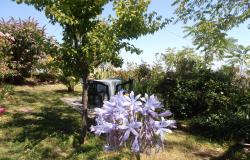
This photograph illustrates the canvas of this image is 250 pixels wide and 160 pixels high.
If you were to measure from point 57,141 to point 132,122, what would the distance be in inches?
280

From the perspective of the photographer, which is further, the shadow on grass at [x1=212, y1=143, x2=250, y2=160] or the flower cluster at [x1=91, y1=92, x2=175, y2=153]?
the shadow on grass at [x1=212, y1=143, x2=250, y2=160]

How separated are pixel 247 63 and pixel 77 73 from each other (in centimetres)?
933

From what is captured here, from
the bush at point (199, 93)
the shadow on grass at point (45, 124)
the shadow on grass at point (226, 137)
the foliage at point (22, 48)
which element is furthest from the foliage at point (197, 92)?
the foliage at point (22, 48)

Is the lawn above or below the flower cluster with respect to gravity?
below

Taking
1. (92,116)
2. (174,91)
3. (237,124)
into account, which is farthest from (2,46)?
(237,124)

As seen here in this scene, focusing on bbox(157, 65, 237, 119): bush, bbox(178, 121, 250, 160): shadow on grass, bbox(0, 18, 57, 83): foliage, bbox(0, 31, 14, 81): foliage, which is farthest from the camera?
bbox(0, 18, 57, 83): foliage

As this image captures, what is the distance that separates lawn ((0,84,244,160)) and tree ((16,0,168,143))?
71cm

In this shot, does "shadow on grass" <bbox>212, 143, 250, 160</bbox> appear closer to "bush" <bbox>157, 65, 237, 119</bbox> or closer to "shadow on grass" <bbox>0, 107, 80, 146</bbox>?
"bush" <bbox>157, 65, 237, 119</bbox>

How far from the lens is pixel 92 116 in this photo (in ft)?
41.4

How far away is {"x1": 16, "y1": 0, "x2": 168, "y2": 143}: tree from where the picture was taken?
9062 mm

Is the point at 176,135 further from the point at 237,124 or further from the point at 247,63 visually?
the point at 247,63

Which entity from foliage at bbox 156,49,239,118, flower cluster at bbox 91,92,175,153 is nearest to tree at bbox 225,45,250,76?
foliage at bbox 156,49,239,118

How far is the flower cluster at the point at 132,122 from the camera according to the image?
9.62 ft

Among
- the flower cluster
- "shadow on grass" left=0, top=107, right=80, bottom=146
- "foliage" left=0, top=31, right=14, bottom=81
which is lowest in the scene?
"shadow on grass" left=0, top=107, right=80, bottom=146
